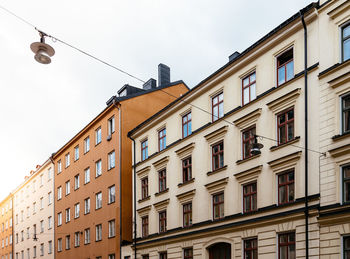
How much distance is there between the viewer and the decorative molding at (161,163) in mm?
26891

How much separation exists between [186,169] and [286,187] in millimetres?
8416

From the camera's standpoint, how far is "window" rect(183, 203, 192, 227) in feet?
79.3

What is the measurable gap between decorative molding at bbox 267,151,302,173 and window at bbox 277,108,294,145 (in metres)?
0.80

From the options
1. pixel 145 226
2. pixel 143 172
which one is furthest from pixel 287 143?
pixel 145 226

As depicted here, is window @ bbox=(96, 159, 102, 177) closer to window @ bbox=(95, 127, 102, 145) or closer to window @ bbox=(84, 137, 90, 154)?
window @ bbox=(95, 127, 102, 145)

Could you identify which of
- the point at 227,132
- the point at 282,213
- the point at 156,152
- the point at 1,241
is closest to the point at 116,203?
the point at 156,152

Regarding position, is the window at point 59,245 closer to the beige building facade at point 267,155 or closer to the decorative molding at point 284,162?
the beige building facade at point 267,155

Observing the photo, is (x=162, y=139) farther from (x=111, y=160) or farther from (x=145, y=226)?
(x=111, y=160)

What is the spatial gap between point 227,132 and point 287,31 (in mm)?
6009

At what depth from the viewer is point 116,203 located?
3117 cm

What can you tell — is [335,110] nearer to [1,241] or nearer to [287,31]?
[287,31]

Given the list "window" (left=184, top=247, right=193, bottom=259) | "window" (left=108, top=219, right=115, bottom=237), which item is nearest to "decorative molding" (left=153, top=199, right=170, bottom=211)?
"window" (left=184, top=247, right=193, bottom=259)

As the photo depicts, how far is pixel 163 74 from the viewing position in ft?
127

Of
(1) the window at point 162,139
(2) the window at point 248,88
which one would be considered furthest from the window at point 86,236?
(2) the window at point 248,88
